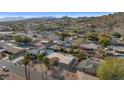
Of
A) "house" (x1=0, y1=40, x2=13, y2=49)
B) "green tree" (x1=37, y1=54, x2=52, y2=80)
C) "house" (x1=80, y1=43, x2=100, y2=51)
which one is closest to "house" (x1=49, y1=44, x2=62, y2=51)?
"green tree" (x1=37, y1=54, x2=52, y2=80)

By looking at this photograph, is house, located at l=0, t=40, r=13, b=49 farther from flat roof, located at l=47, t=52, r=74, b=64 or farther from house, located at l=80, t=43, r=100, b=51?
house, located at l=80, t=43, r=100, b=51

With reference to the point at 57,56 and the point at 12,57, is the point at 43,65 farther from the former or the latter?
the point at 12,57

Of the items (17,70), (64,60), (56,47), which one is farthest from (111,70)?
(17,70)

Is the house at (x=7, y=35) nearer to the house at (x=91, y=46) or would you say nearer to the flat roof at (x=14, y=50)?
the flat roof at (x=14, y=50)

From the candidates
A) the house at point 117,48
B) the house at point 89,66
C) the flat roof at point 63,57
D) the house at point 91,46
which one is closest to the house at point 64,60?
the flat roof at point 63,57
